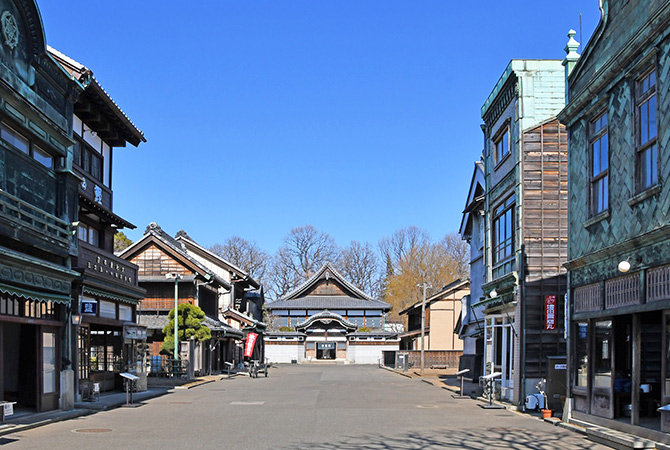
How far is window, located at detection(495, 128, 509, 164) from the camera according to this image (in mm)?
25359

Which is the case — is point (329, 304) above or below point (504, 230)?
below

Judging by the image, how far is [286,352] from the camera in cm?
8525

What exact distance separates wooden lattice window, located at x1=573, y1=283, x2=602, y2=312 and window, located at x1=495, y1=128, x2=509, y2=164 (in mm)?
8072

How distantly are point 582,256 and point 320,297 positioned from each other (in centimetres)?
7286

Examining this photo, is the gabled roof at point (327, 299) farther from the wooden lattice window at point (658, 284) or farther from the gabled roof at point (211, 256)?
the wooden lattice window at point (658, 284)

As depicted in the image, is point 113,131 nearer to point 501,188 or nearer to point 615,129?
point 501,188

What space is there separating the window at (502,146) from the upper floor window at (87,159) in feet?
46.0

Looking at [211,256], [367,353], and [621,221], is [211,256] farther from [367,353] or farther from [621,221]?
[621,221]

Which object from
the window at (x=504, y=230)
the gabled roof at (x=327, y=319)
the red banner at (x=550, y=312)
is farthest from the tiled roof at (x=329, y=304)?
the red banner at (x=550, y=312)

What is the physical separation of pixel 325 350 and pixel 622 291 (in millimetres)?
71705

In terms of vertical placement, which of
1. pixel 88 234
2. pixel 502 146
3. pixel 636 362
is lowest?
pixel 636 362

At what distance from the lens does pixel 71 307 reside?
22.3 m

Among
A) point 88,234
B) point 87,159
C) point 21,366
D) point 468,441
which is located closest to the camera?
point 468,441

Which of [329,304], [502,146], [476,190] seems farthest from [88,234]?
[329,304]
